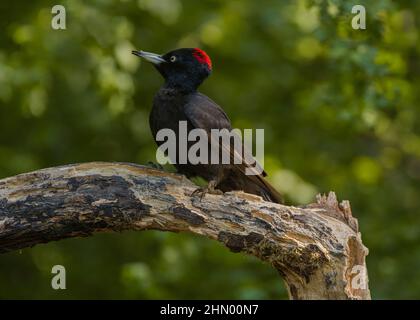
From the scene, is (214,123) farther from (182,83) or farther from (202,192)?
(202,192)

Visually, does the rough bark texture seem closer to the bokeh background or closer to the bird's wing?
the bird's wing

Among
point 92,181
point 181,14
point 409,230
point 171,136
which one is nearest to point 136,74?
point 181,14

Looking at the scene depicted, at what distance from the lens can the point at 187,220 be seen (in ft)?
18.9

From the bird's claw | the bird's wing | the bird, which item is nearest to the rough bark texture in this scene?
the bird's claw

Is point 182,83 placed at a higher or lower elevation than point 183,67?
lower

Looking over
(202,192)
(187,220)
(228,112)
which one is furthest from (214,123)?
(228,112)

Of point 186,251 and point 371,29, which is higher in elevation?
point 371,29

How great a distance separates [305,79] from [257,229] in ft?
20.6

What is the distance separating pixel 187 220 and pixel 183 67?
1.81 m

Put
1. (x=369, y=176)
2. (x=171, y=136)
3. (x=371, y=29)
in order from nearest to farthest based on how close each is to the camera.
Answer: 1. (x=171, y=136)
2. (x=371, y=29)
3. (x=369, y=176)

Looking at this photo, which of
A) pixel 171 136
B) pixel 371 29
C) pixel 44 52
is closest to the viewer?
pixel 171 136

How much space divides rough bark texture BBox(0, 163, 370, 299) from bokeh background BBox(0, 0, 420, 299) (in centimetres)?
217

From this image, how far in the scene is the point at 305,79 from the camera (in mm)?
11742
